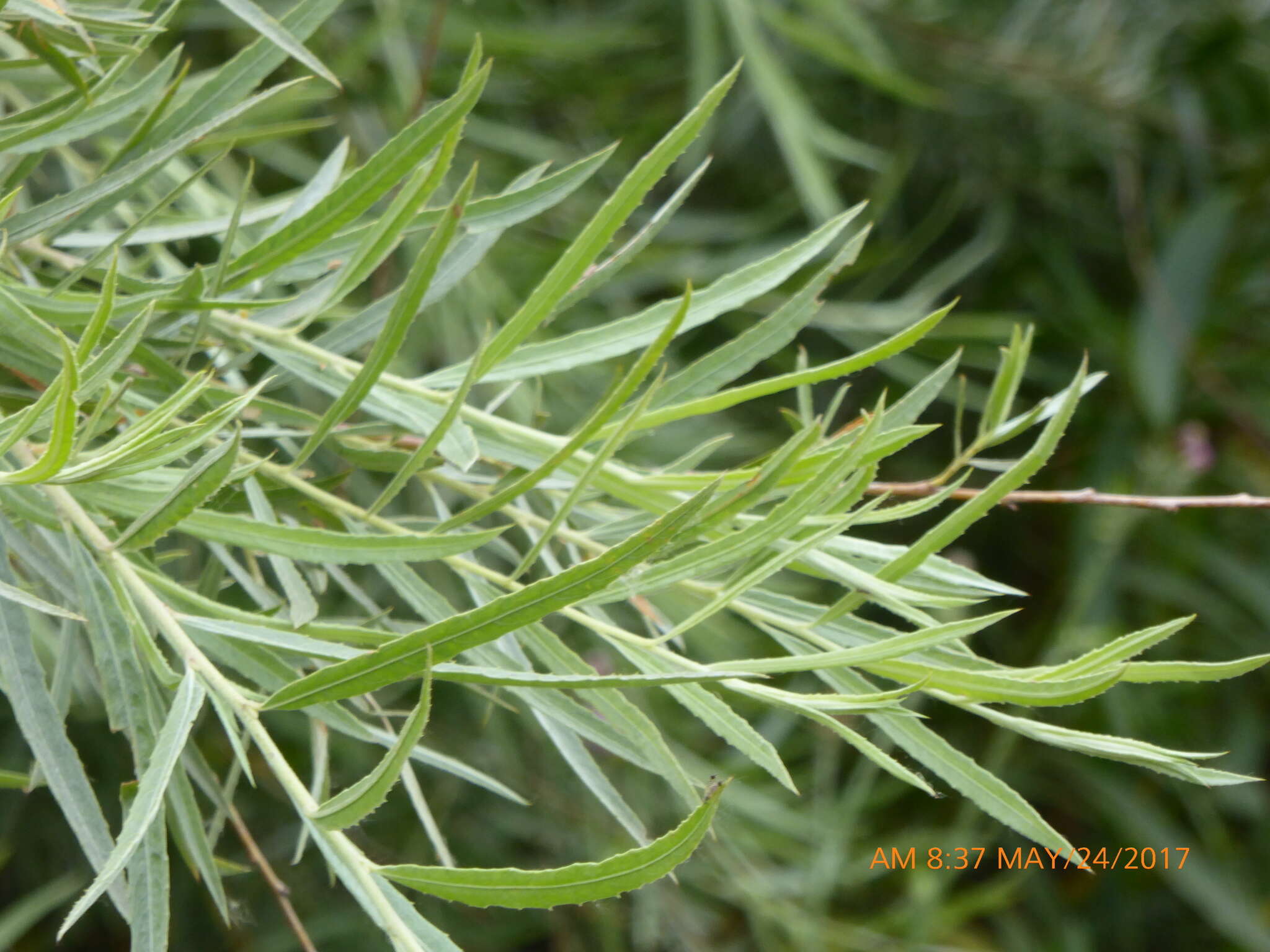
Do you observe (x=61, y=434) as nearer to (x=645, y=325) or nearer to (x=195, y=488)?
(x=195, y=488)

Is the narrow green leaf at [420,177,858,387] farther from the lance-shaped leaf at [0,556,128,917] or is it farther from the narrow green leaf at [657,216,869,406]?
the lance-shaped leaf at [0,556,128,917]

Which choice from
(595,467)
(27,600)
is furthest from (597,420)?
(27,600)

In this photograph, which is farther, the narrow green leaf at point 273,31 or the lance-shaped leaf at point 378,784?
the narrow green leaf at point 273,31

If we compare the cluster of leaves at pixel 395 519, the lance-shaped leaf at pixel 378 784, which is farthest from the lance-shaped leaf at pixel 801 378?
the lance-shaped leaf at pixel 378 784

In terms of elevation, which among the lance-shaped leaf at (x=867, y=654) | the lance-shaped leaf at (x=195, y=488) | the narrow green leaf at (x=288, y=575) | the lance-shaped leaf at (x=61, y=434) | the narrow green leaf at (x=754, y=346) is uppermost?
the lance-shaped leaf at (x=61, y=434)

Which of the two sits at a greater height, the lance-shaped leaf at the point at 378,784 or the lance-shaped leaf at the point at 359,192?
the lance-shaped leaf at the point at 359,192

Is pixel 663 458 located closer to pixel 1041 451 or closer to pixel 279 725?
pixel 279 725

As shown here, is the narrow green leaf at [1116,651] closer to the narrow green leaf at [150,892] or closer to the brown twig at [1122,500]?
the brown twig at [1122,500]

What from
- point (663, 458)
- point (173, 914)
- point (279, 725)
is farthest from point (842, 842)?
point (173, 914)
